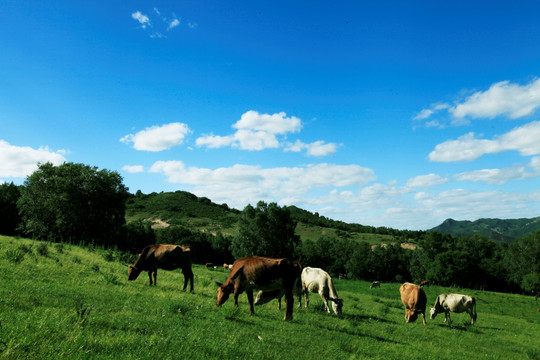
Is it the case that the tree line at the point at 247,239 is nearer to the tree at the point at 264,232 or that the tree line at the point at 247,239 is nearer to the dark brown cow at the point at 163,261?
the tree at the point at 264,232

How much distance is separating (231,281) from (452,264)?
94.7 meters

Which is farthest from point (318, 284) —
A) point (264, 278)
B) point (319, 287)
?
point (264, 278)

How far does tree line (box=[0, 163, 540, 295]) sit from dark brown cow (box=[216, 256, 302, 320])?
17.8 m

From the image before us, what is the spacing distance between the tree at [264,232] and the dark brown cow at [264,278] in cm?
5349

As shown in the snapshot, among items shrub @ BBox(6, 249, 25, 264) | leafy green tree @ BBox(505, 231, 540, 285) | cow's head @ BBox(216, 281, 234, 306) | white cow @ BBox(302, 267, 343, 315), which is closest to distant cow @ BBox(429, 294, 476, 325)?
white cow @ BBox(302, 267, 343, 315)

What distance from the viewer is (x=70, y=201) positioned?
46.2 m

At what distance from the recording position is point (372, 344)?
951 centimetres

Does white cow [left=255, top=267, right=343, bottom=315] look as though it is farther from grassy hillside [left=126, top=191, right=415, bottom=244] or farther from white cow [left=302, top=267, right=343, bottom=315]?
grassy hillside [left=126, top=191, right=415, bottom=244]

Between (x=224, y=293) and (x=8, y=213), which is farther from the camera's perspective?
(x=8, y=213)

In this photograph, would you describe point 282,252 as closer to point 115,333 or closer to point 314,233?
point 115,333

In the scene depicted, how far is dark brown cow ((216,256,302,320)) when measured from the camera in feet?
36.2

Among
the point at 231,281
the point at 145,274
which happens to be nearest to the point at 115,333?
the point at 231,281

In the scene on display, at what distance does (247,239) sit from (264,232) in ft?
12.9

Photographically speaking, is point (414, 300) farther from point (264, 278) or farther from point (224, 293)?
point (224, 293)
